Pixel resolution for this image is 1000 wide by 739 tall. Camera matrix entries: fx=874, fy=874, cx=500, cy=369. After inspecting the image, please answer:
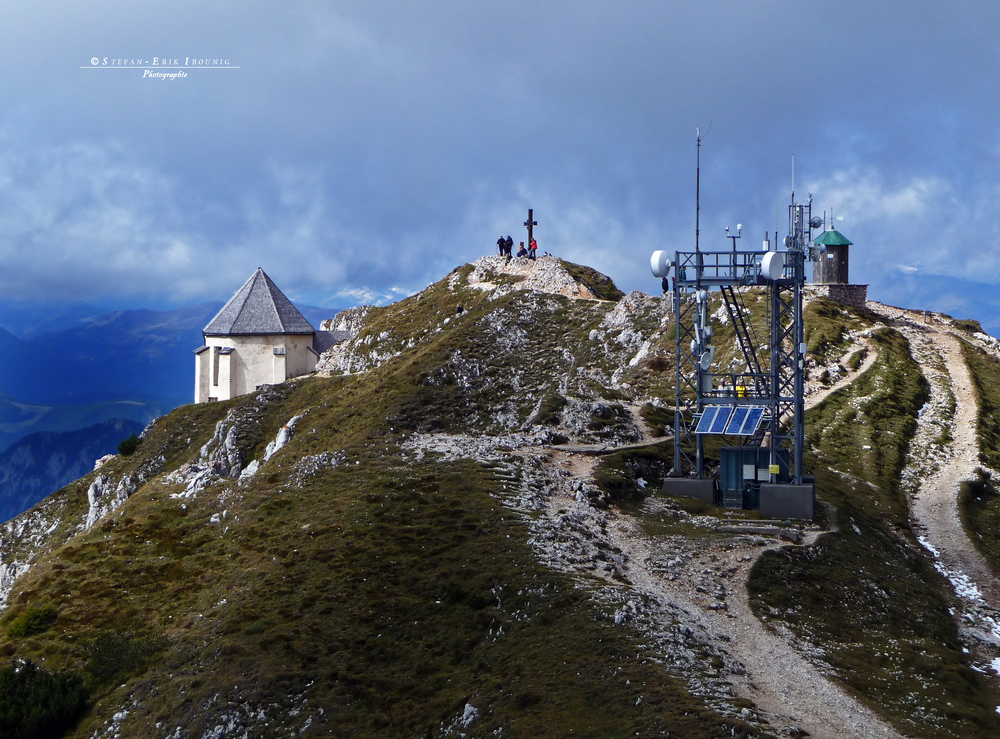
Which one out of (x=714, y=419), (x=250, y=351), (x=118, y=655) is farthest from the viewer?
(x=250, y=351)

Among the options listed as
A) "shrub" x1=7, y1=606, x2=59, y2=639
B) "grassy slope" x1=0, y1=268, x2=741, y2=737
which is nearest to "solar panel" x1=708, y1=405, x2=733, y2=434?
"grassy slope" x1=0, y1=268, x2=741, y2=737

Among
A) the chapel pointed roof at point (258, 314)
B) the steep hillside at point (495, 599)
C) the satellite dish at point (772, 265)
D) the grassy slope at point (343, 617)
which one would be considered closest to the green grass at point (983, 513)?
the steep hillside at point (495, 599)

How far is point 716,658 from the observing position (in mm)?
25797

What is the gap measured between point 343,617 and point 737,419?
20041 mm

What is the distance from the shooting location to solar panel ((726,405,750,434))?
39.8 meters

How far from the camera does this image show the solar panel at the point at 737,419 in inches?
1565

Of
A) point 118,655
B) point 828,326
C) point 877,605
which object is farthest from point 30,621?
point 828,326

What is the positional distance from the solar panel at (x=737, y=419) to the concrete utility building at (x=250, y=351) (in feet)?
176

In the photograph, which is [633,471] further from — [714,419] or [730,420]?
[730,420]

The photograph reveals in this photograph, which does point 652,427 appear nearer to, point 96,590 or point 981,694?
point 981,694

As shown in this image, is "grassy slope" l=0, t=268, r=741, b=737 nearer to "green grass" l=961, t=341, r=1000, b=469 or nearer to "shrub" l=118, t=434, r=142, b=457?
"shrub" l=118, t=434, r=142, b=457

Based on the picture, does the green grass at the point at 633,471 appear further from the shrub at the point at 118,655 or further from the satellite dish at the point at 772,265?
the shrub at the point at 118,655

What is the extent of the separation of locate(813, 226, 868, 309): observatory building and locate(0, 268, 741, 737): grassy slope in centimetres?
5632

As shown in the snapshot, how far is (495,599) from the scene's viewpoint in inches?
1211
